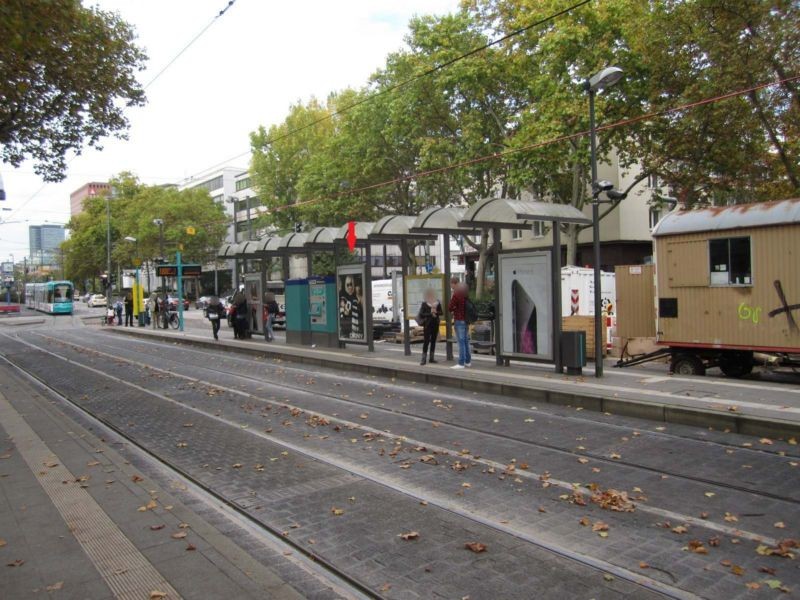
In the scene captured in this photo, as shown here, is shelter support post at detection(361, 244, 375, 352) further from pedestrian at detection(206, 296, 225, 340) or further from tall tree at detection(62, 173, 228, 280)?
tall tree at detection(62, 173, 228, 280)

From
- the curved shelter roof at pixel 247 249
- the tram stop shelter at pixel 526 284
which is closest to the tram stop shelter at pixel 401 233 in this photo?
the tram stop shelter at pixel 526 284

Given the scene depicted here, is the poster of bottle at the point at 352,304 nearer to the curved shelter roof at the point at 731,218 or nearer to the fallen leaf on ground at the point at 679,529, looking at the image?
the curved shelter roof at the point at 731,218

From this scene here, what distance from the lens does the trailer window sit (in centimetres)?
1182

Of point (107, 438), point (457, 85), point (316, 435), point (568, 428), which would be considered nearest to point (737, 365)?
point (568, 428)

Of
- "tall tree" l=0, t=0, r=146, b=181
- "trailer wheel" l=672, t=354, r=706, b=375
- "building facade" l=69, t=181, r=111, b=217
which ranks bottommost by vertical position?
"trailer wheel" l=672, t=354, r=706, b=375

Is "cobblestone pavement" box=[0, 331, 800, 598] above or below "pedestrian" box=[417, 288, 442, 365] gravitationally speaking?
below

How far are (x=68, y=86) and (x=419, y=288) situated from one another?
34.5ft

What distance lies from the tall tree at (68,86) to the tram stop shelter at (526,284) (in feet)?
28.3

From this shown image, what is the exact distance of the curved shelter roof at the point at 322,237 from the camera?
62.4ft

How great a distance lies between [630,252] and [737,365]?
86.9 ft

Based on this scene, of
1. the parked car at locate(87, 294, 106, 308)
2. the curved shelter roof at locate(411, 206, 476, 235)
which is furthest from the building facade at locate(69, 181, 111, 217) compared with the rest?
the curved shelter roof at locate(411, 206, 476, 235)

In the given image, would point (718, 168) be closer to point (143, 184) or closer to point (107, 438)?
point (107, 438)

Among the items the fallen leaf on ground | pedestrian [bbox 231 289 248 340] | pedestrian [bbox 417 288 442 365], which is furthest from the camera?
pedestrian [bbox 231 289 248 340]

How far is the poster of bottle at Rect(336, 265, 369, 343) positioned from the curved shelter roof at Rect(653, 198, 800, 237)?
8161mm
